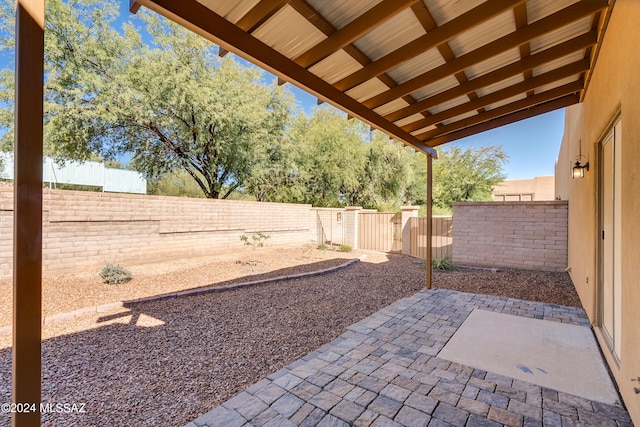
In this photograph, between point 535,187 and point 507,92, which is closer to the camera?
point 507,92

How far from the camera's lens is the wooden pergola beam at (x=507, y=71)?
3.07m

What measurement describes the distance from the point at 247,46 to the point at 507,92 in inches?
135

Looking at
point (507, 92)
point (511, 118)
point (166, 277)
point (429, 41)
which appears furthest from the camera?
point (166, 277)

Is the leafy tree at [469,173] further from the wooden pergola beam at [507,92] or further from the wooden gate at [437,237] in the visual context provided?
the wooden pergola beam at [507,92]

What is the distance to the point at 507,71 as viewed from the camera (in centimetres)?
344

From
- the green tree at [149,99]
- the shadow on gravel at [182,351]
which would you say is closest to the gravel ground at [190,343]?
the shadow on gravel at [182,351]

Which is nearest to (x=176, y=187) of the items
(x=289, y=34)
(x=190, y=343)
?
(x=190, y=343)

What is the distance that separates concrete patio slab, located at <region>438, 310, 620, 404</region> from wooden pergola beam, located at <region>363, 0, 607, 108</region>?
9.85 feet

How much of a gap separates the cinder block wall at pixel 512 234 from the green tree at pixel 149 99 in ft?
27.6

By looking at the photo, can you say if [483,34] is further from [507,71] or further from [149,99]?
[149,99]

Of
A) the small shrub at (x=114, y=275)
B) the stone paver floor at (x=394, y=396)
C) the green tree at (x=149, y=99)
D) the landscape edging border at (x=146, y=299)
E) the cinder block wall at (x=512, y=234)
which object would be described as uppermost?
the green tree at (x=149, y=99)

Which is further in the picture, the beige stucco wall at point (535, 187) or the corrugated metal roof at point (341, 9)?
the beige stucco wall at point (535, 187)

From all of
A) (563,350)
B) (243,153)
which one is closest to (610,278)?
(563,350)

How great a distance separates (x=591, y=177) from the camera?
3637 mm
